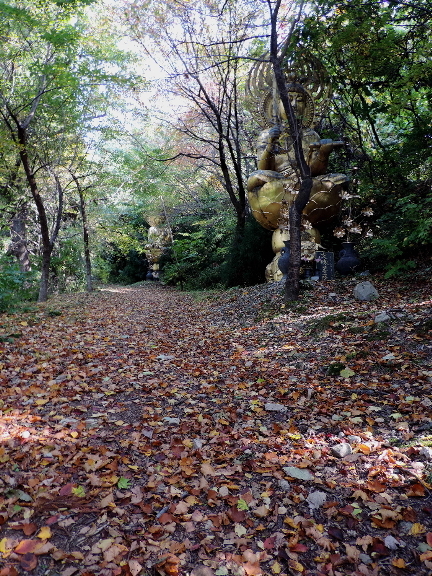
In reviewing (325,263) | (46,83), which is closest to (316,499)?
(325,263)

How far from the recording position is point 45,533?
2.34m

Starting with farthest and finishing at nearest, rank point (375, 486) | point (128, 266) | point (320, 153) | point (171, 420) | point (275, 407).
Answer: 1. point (128, 266)
2. point (320, 153)
3. point (275, 407)
4. point (171, 420)
5. point (375, 486)

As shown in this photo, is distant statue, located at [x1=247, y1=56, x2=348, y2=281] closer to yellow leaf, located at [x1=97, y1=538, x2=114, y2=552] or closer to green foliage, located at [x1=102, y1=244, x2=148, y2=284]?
yellow leaf, located at [x1=97, y1=538, x2=114, y2=552]

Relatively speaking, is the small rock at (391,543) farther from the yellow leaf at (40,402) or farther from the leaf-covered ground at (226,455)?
the yellow leaf at (40,402)

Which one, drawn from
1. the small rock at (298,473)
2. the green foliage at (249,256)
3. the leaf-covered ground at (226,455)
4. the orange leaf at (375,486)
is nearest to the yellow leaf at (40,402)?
the leaf-covered ground at (226,455)

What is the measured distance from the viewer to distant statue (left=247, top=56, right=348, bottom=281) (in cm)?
1098

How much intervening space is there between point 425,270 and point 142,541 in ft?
26.7

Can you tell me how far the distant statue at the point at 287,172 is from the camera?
11.0 meters

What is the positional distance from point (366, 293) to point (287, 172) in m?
5.18

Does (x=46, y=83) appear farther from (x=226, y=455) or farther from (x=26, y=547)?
(x=26, y=547)

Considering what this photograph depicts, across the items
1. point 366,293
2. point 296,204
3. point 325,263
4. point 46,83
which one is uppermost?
point 46,83

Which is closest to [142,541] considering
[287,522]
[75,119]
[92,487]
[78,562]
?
[78,562]

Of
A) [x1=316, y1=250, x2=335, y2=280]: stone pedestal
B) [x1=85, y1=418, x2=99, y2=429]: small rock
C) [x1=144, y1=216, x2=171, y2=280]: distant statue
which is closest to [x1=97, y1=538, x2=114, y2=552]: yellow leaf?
[x1=85, y1=418, x2=99, y2=429]: small rock

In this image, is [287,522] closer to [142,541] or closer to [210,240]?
[142,541]
